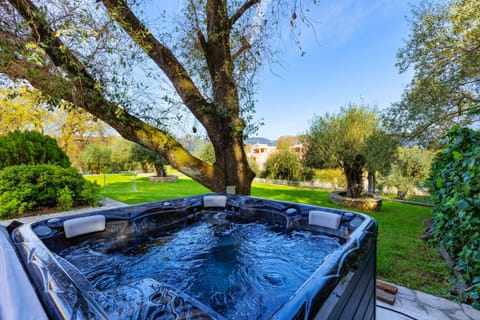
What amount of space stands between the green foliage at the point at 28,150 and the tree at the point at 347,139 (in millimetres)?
7607

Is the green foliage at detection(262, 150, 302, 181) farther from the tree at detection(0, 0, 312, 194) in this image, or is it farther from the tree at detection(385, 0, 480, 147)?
the tree at detection(0, 0, 312, 194)

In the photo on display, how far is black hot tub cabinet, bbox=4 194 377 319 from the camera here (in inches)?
31.5

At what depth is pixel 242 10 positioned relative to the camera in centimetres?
357

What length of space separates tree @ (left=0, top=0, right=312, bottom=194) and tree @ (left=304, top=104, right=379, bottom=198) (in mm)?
3787

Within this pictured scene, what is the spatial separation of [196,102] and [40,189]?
12.7ft

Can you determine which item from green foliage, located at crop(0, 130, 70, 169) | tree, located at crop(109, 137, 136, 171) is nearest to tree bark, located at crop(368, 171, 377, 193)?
green foliage, located at crop(0, 130, 70, 169)

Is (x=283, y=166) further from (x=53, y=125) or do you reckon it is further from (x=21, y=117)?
(x=21, y=117)

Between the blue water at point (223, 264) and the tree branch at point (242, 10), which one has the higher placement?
the tree branch at point (242, 10)

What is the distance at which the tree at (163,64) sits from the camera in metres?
2.17

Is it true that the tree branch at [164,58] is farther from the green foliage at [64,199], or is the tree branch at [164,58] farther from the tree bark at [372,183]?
the tree bark at [372,183]

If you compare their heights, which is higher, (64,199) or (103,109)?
(103,109)

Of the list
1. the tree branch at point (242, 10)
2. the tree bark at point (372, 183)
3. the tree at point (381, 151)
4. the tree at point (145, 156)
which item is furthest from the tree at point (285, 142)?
the tree branch at point (242, 10)

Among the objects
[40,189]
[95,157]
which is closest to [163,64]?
[40,189]

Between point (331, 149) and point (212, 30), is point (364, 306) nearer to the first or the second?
point (212, 30)
